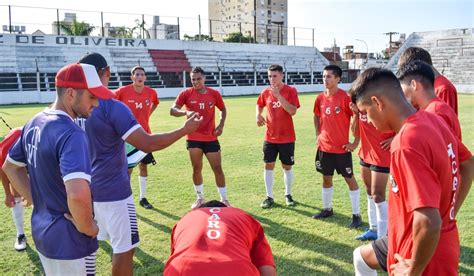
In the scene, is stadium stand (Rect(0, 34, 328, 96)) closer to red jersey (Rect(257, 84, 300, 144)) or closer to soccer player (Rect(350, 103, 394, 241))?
red jersey (Rect(257, 84, 300, 144))

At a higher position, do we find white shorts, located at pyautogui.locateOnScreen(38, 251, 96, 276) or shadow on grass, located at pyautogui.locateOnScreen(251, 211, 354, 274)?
white shorts, located at pyautogui.locateOnScreen(38, 251, 96, 276)

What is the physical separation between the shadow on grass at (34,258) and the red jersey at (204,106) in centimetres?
303

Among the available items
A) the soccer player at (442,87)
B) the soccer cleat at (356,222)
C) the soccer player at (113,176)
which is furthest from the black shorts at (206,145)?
the soccer player at (442,87)

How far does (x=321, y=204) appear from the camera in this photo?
7129 millimetres

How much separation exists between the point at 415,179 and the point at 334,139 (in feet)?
13.9

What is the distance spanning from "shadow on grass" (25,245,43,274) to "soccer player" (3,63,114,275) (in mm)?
2147

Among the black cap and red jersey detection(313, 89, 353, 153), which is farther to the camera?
red jersey detection(313, 89, 353, 153)

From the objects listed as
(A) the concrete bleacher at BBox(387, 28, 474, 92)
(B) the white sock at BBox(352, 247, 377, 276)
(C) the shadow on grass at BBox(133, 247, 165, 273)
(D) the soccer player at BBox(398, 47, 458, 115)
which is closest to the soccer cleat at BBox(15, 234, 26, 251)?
(C) the shadow on grass at BBox(133, 247, 165, 273)

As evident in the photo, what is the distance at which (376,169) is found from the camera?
5.50m

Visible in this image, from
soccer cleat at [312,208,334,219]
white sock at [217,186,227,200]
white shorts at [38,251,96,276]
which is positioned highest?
white shorts at [38,251,96,276]

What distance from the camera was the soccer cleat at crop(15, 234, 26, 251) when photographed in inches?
211

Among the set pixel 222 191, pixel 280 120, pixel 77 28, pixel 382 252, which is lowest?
pixel 222 191

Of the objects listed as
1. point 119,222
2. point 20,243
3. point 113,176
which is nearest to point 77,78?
point 113,176

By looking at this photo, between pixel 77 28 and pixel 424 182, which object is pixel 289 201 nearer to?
pixel 424 182
